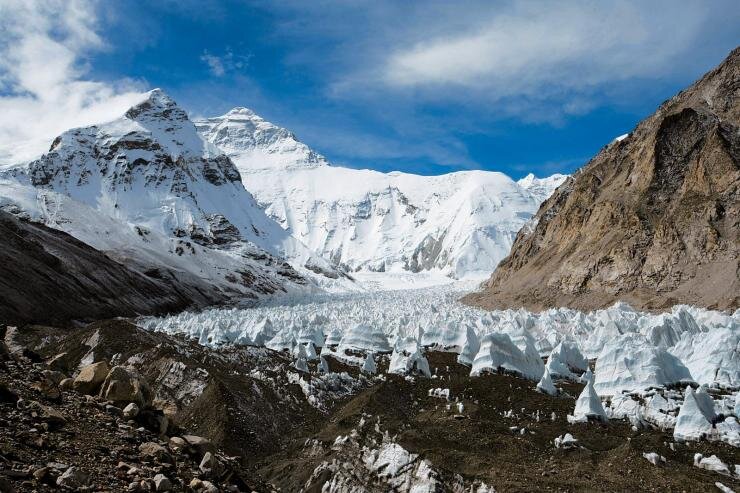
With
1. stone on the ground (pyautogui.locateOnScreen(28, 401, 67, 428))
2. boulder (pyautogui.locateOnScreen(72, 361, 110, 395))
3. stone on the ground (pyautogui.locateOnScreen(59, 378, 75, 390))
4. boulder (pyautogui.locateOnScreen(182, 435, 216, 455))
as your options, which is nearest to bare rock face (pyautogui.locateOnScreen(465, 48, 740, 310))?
boulder (pyautogui.locateOnScreen(182, 435, 216, 455))

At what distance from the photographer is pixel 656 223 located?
61.5 meters

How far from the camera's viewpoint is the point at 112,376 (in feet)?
38.2

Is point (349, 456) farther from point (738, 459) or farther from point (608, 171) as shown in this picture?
point (608, 171)

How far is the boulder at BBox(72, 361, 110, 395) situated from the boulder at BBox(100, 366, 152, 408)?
20 cm

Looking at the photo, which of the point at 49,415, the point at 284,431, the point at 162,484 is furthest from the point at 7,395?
the point at 284,431

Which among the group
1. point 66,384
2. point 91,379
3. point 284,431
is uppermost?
point 91,379

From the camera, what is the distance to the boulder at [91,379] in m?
11.6

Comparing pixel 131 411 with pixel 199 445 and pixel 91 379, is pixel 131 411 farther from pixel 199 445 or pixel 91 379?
pixel 91 379

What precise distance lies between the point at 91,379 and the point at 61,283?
55970 mm

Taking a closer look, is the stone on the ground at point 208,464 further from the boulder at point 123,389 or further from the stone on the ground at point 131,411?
the boulder at point 123,389

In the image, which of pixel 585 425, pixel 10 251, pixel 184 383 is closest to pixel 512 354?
pixel 585 425

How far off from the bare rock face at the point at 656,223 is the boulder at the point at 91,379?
160ft

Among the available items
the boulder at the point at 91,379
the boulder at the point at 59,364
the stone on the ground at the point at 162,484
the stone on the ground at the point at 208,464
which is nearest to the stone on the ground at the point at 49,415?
the boulder at the point at 91,379

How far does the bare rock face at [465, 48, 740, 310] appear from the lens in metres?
53.9
